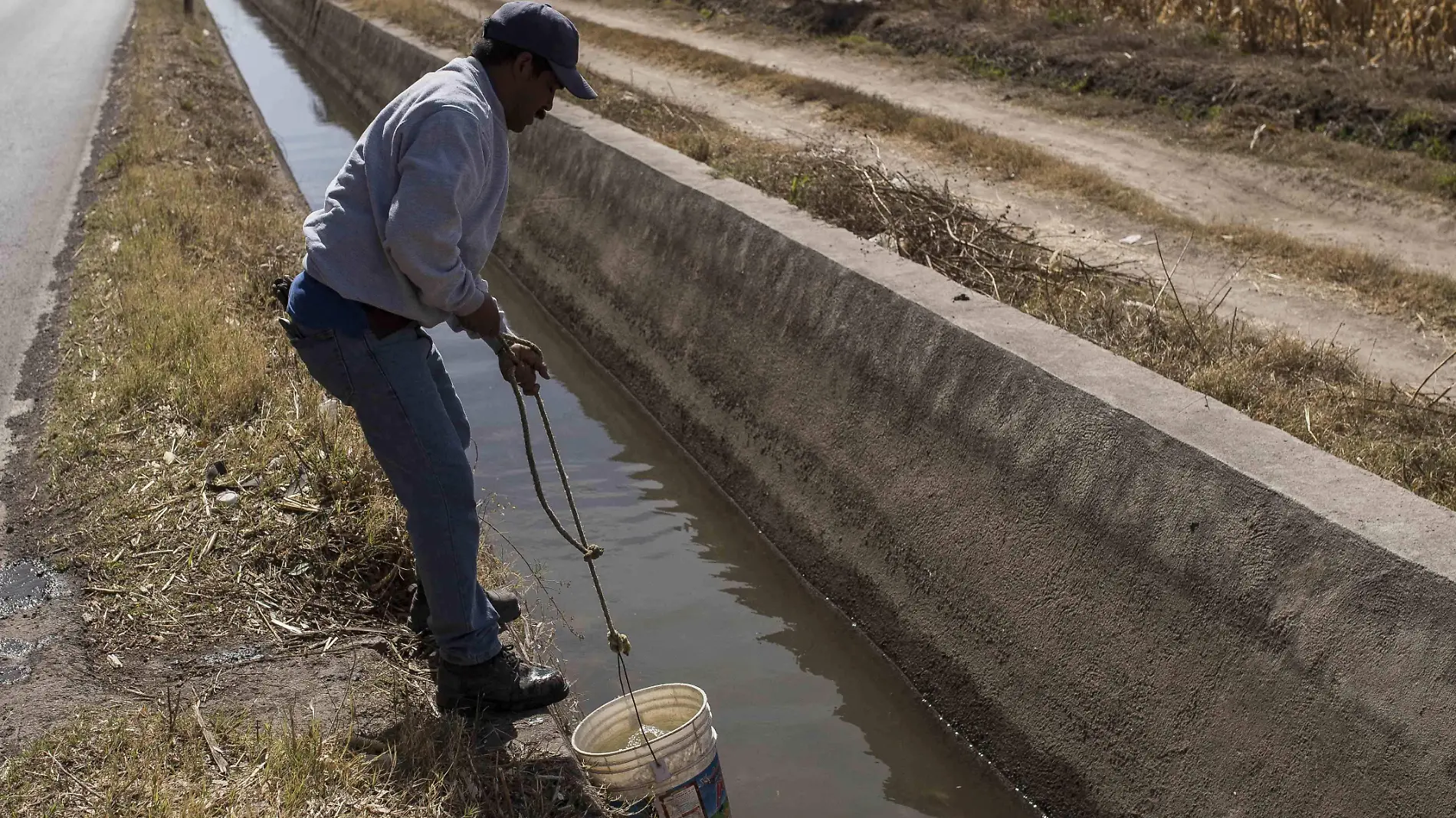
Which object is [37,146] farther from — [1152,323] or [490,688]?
[490,688]

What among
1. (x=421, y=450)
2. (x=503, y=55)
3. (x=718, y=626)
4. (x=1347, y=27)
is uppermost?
(x=1347, y=27)

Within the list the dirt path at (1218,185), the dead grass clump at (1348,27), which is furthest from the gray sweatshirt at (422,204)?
the dead grass clump at (1348,27)

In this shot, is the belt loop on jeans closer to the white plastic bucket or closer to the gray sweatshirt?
the gray sweatshirt

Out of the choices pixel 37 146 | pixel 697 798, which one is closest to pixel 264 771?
pixel 697 798

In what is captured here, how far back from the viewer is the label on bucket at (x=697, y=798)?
3.46 m

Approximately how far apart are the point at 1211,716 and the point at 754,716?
1.67m

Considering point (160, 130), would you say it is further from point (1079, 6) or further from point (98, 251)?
point (1079, 6)

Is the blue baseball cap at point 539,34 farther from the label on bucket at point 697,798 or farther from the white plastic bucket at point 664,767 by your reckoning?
the label on bucket at point 697,798

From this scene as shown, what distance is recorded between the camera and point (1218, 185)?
32.5 feet

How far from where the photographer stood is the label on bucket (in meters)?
3.46

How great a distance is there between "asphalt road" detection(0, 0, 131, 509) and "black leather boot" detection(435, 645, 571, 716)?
89.3 inches

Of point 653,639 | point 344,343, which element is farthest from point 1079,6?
point 344,343

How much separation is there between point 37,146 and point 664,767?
515 inches

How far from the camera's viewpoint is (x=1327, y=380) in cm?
557
